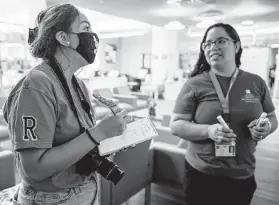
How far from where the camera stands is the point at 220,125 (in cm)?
123

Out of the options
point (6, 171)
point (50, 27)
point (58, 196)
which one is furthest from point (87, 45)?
point (6, 171)

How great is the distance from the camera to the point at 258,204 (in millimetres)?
2639

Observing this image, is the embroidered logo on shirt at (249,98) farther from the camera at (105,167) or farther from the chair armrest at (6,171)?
the chair armrest at (6,171)

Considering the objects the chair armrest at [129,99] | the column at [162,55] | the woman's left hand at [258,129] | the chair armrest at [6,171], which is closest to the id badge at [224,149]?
the woman's left hand at [258,129]

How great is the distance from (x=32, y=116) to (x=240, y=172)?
3.46 feet

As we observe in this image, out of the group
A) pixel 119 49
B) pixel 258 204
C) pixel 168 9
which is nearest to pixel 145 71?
pixel 119 49

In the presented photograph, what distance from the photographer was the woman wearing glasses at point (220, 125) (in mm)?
1326

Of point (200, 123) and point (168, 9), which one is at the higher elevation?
point (168, 9)

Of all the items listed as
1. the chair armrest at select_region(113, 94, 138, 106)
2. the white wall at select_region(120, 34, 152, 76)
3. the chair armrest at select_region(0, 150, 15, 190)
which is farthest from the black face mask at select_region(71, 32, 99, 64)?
the white wall at select_region(120, 34, 152, 76)

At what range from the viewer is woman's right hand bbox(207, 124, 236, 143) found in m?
1.22

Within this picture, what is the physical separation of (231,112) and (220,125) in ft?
0.50

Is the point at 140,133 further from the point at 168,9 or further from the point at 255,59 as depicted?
the point at 255,59

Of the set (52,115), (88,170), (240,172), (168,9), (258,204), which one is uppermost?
(168,9)

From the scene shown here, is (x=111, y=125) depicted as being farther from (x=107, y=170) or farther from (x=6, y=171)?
(x=6, y=171)
